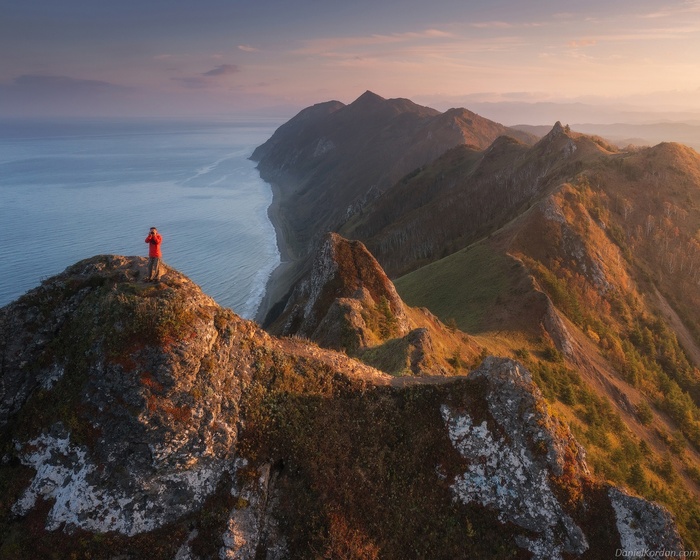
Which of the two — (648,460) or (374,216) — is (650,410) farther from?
(374,216)

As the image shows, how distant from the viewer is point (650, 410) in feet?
165

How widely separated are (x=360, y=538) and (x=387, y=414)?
5240 mm

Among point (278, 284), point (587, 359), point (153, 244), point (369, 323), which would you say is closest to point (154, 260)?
point (153, 244)

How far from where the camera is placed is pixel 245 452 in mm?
16625

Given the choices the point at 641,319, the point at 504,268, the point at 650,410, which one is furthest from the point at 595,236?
the point at 650,410

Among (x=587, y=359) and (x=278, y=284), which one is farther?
(x=278, y=284)

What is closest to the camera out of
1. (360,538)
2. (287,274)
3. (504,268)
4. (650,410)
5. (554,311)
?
(360,538)

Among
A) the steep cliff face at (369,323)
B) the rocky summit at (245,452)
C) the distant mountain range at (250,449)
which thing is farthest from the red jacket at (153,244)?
the steep cliff face at (369,323)

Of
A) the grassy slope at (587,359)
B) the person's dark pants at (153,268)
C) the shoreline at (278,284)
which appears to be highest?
the person's dark pants at (153,268)

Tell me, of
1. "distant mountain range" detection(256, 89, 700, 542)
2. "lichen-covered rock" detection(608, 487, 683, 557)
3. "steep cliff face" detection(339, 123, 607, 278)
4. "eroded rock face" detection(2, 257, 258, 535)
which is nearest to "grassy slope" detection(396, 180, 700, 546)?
"distant mountain range" detection(256, 89, 700, 542)

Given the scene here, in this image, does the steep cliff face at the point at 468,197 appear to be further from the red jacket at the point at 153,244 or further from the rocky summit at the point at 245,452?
the red jacket at the point at 153,244

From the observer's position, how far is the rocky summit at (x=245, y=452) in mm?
14844

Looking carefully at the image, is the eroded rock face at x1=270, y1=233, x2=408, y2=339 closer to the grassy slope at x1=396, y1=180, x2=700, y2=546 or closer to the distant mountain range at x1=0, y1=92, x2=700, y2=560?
the grassy slope at x1=396, y1=180, x2=700, y2=546

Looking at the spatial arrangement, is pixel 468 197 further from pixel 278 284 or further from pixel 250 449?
pixel 250 449
